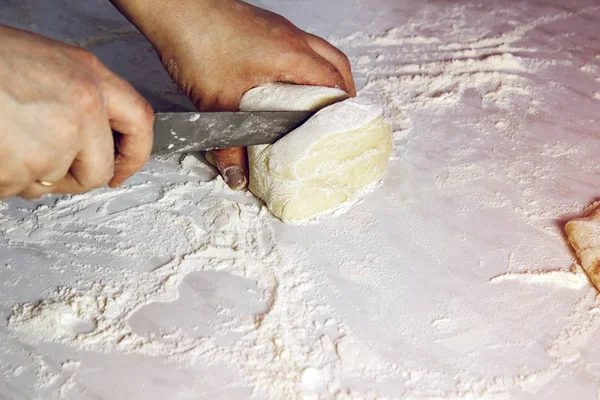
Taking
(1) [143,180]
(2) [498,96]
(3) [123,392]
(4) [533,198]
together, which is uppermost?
(2) [498,96]

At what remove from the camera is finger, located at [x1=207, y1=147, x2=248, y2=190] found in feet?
4.73

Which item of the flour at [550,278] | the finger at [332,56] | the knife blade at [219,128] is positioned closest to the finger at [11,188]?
the knife blade at [219,128]

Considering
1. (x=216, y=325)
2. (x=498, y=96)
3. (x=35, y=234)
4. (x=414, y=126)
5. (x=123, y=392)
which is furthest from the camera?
(x=498, y=96)

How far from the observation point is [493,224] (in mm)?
1403

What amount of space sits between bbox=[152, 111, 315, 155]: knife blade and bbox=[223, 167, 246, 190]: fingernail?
0.12 meters

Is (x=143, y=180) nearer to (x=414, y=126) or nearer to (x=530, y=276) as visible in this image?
(x=414, y=126)

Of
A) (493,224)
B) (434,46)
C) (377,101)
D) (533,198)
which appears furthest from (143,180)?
(434,46)

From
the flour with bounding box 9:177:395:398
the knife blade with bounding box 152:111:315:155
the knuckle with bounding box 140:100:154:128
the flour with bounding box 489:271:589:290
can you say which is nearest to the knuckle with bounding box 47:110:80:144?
the knuckle with bounding box 140:100:154:128

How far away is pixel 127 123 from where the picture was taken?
105 centimetres

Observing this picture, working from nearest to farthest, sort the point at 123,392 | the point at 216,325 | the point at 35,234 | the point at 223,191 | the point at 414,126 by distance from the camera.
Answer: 1. the point at 123,392
2. the point at 216,325
3. the point at 35,234
4. the point at 223,191
5. the point at 414,126

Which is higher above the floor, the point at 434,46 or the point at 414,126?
the point at 434,46

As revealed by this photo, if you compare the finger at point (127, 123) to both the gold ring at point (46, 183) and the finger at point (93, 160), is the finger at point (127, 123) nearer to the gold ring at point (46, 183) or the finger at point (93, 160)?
the finger at point (93, 160)

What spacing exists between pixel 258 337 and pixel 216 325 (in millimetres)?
90

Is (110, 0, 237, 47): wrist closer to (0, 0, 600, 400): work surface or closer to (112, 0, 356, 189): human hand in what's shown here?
(112, 0, 356, 189): human hand
